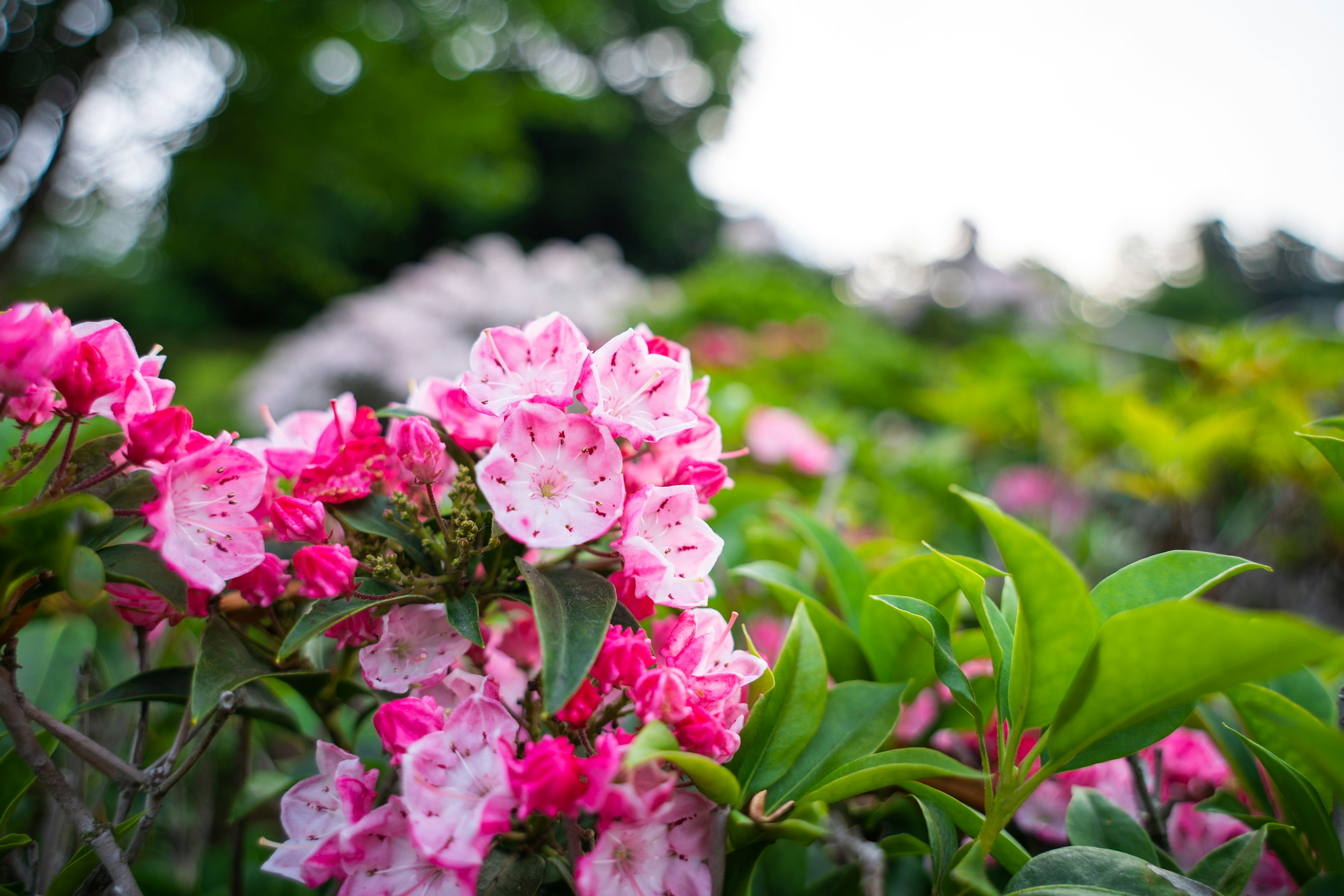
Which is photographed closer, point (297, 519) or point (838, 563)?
point (297, 519)

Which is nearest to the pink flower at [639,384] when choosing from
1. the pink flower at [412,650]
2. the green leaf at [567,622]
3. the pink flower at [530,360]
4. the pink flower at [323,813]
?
the pink flower at [530,360]

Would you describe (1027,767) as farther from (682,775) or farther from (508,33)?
(508,33)

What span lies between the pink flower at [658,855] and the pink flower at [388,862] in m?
0.11

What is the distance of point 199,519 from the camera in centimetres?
63

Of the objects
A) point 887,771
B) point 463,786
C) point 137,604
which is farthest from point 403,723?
point 887,771

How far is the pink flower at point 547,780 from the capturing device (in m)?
0.51

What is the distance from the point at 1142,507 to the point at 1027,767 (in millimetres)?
2623

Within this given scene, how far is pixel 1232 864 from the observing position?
2.18 feet

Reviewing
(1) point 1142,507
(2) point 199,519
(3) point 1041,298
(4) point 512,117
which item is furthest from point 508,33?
(2) point 199,519

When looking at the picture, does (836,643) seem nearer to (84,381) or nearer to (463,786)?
(463,786)

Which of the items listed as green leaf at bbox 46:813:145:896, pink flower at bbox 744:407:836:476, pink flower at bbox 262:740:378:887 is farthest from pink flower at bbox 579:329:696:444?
pink flower at bbox 744:407:836:476

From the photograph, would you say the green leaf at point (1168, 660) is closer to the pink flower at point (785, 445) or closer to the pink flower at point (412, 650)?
the pink flower at point (412, 650)

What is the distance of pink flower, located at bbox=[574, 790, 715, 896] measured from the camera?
21.3 inches

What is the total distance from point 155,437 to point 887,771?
668 mm
